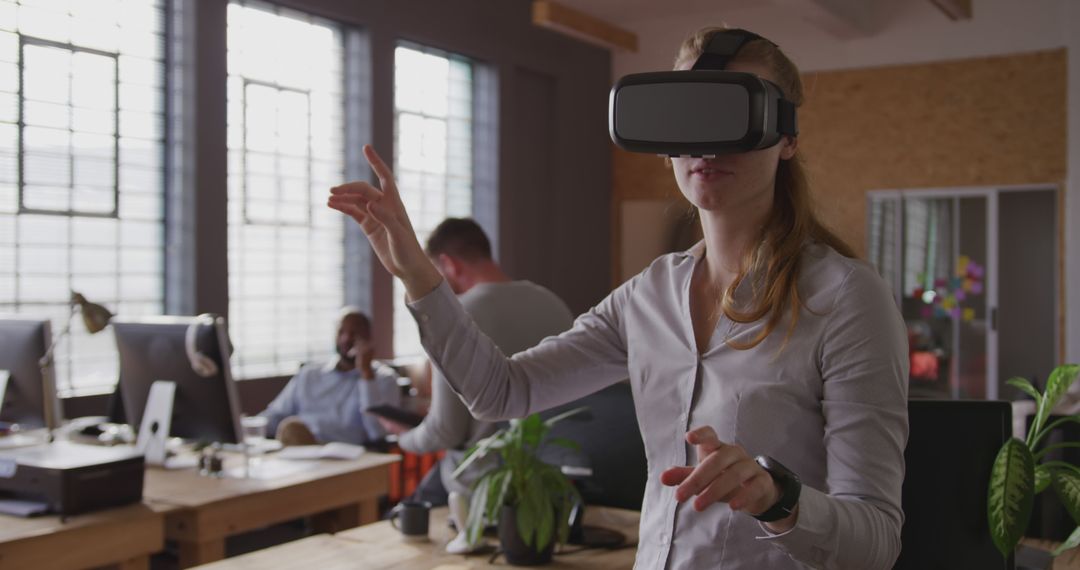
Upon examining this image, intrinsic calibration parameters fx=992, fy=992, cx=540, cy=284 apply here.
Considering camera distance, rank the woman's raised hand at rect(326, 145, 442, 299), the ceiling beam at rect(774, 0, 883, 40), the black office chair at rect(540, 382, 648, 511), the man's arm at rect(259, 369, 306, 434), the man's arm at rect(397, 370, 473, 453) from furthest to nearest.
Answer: the ceiling beam at rect(774, 0, 883, 40) < the man's arm at rect(259, 369, 306, 434) < the man's arm at rect(397, 370, 473, 453) < the black office chair at rect(540, 382, 648, 511) < the woman's raised hand at rect(326, 145, 442, 299)

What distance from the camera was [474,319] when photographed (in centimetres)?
321

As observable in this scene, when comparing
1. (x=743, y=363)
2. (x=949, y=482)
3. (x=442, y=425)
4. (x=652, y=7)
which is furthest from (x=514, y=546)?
(x=652, y=7)

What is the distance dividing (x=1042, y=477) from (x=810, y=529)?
1.03m

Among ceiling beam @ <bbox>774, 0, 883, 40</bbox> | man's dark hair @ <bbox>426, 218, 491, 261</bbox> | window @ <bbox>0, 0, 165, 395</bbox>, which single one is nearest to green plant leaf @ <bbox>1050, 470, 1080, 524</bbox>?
man's dark hair @ <bbox>426, 218, 491, 261</bbox>

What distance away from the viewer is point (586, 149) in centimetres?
946

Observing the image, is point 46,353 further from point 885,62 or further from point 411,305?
point 885,62

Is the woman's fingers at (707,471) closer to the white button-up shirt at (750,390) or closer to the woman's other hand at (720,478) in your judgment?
the woman's other hand at (720,478)

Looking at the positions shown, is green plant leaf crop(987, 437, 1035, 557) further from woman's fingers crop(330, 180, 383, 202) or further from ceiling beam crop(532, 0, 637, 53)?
ceiling beam crop(532, 0, 637, 53)

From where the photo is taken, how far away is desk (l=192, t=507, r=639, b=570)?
7.18 feet

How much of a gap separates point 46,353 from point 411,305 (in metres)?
2.47

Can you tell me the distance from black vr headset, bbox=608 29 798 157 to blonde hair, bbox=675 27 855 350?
14 cm

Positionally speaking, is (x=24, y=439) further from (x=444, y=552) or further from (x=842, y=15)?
(x=842, y=15)

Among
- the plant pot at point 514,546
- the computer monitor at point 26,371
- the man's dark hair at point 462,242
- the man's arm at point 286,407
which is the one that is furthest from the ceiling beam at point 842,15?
the plant pot at point 514,546

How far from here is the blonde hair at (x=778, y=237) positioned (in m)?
1.17
